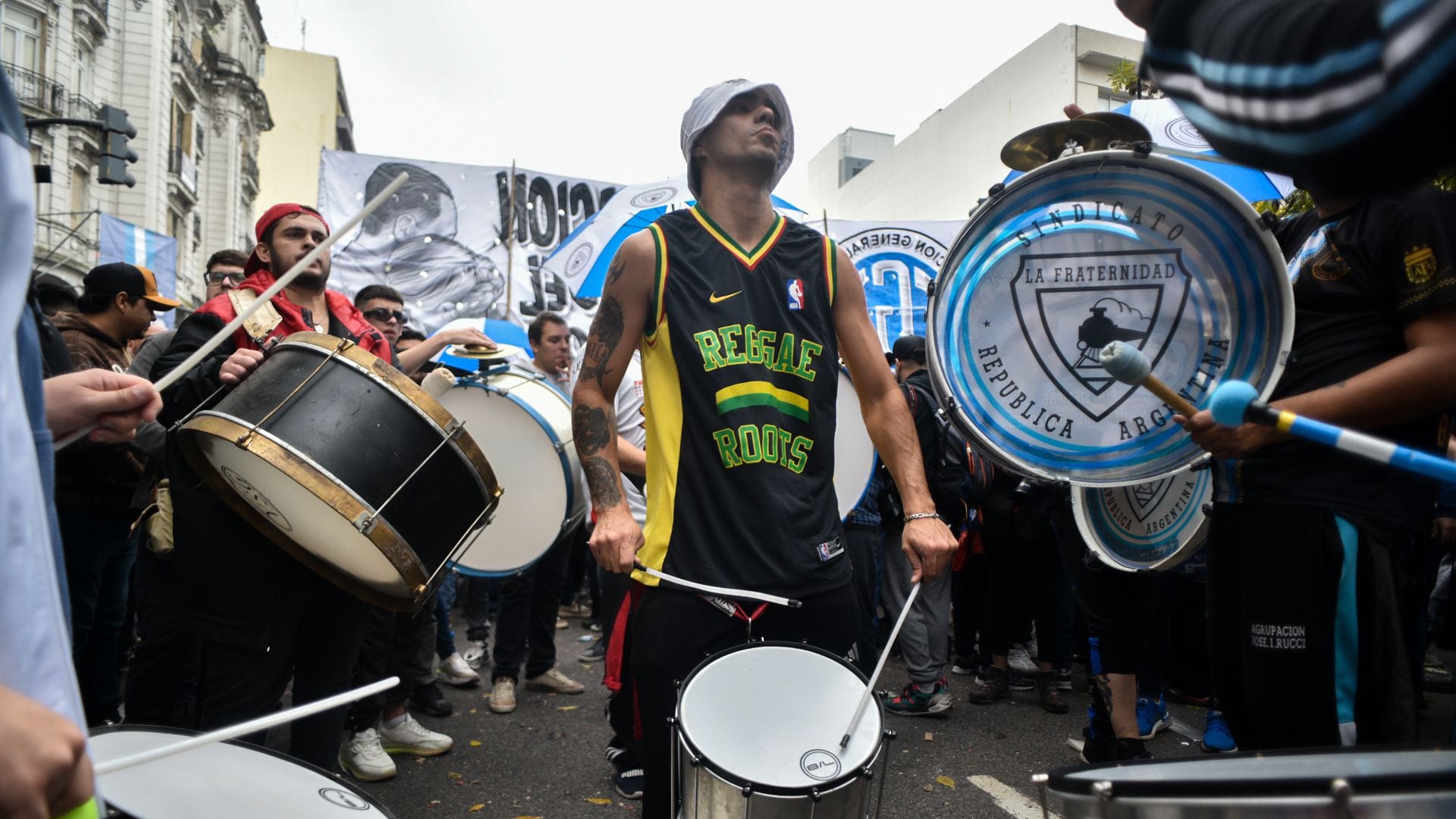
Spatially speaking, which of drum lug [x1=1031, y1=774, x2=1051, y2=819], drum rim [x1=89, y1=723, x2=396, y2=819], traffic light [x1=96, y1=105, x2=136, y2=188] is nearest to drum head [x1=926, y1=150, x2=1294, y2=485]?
drum lug [x1=1031, y1=774, x2=1051, y2=819]

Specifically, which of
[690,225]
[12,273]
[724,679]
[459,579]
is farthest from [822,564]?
[459,579]

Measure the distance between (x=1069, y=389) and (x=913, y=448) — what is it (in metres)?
0.45

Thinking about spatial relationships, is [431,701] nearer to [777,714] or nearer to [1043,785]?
[777,714]

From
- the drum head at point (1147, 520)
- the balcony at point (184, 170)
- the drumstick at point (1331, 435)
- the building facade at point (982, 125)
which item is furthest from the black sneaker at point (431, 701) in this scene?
the balcony at point (184, 170)

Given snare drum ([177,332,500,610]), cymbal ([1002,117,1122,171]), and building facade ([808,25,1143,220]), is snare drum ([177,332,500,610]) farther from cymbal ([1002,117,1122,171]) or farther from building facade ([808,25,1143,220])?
building facade ([808,25,1143,220])

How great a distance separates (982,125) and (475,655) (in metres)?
24.5

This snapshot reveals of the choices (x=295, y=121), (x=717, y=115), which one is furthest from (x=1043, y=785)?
(x=295, y=121)

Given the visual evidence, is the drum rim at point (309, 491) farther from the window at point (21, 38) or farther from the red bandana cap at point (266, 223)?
the window at point (21, 38)

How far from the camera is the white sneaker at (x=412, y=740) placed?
14.7 ft

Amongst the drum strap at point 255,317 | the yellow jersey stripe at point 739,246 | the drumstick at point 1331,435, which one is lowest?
the drumstick at point 1331,435

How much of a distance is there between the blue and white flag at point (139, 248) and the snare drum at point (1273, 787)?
1333cm

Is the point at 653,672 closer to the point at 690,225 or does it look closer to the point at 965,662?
the point at 690,225

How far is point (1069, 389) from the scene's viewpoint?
7.85ft

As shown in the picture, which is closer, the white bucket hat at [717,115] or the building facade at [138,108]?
the white bucket hat at [717,115]
